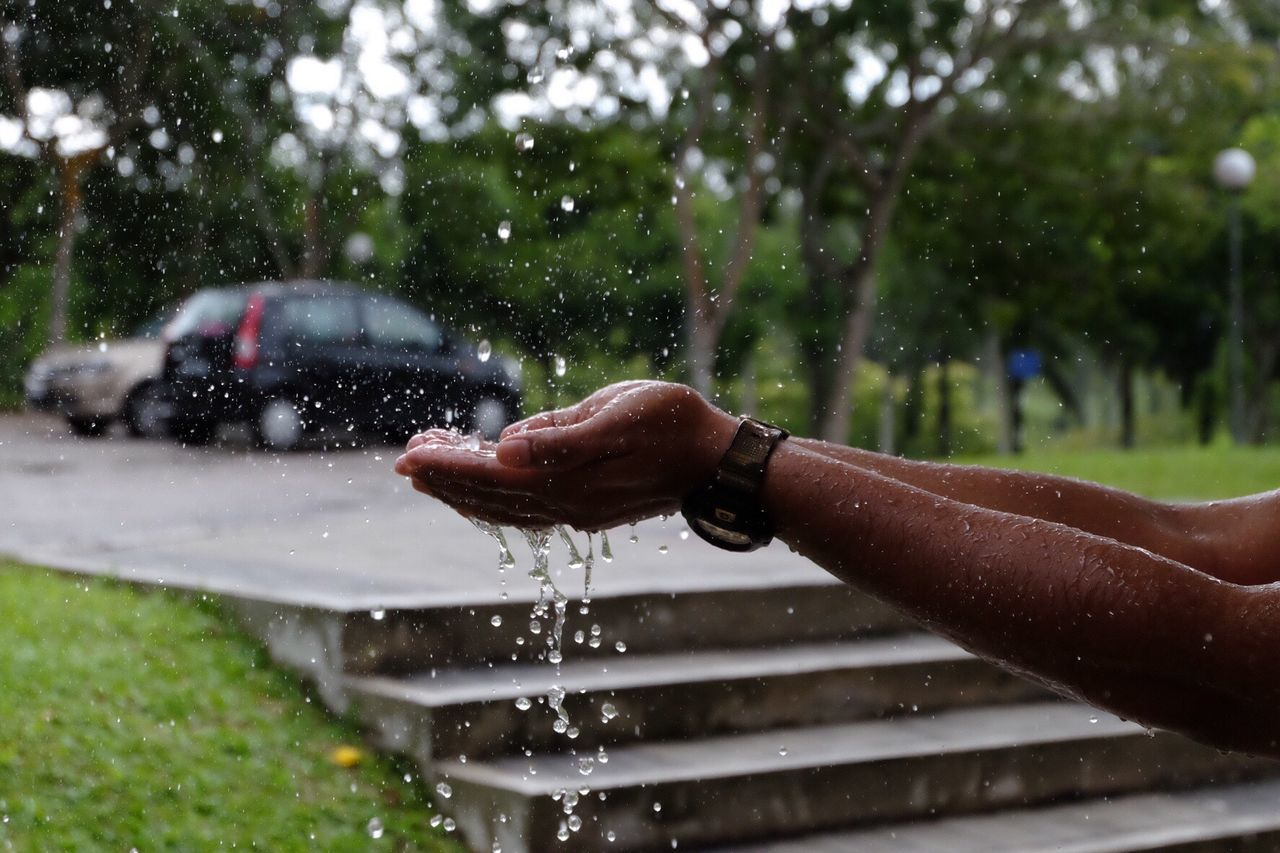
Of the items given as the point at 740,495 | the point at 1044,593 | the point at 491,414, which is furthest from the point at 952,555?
the point at 491,414

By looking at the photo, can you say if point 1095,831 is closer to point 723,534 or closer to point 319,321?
point 723,534

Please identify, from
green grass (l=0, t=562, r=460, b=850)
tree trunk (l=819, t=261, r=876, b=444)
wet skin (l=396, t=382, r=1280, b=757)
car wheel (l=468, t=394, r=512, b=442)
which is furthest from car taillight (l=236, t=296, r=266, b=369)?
tree trunk (l=819, t=261, r=876, b=444)

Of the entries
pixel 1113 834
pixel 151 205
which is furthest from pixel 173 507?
pixel 1113 834

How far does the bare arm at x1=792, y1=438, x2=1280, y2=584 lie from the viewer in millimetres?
1997

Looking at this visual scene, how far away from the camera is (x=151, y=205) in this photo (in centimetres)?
952

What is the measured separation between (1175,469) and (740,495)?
428 inches

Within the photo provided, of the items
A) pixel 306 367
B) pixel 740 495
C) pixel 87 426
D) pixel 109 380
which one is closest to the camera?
pixel 740 495

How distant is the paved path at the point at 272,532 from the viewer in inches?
180

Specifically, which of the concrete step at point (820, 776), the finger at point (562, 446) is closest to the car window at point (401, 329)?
the concrete step at point (820, 776)

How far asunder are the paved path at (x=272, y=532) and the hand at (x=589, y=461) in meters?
2.34

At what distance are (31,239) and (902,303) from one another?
65.1 feet

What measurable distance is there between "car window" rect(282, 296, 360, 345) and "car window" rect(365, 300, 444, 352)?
0.11 metres

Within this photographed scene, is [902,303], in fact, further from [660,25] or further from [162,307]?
[162,307]

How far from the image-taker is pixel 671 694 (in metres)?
3.83
